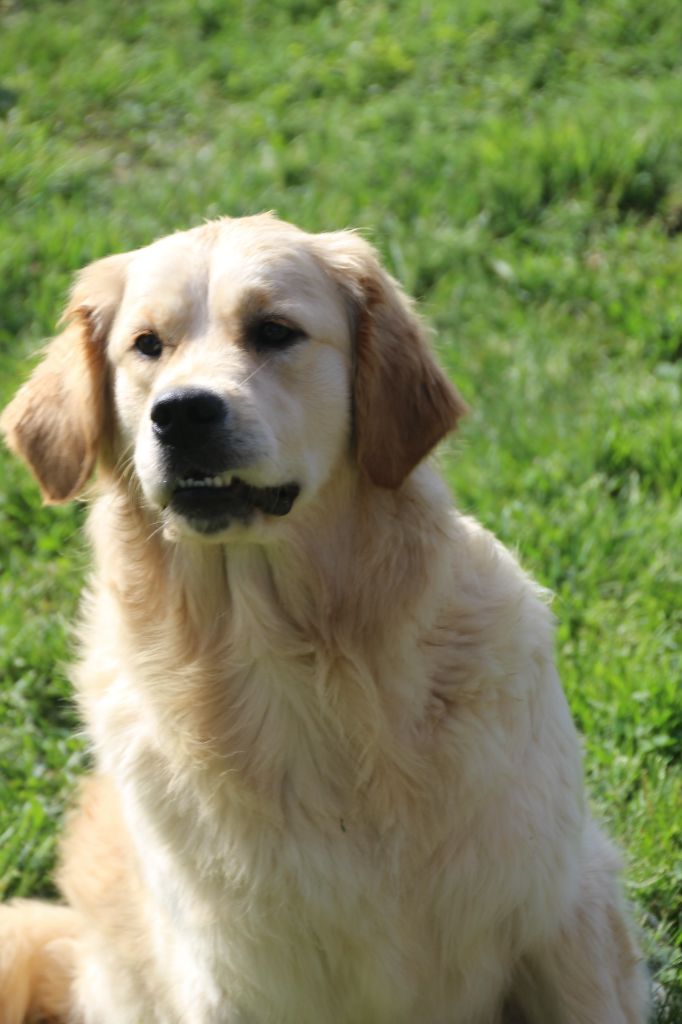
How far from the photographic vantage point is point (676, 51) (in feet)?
22.2

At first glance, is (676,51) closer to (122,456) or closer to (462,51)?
(462,51)

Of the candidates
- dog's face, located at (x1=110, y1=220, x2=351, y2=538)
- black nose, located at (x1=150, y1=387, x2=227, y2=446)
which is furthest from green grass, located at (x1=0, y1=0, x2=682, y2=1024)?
black nose, located at (x1=150, y1=387, x2=227, y2=446)

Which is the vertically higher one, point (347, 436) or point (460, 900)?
point (347, 436)

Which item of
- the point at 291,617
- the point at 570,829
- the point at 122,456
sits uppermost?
the point at 122,456

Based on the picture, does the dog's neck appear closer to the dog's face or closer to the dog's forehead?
the dog's face

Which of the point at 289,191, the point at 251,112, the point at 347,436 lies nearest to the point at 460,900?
the point at 347,436

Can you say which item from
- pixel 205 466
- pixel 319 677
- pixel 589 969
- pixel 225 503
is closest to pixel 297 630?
pixel 319 677

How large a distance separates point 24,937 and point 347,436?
155 centimetres

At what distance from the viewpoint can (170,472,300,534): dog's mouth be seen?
2893mm

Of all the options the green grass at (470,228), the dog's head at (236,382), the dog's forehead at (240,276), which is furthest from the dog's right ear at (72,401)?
the green grass at (470,228)

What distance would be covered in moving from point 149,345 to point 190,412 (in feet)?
1.24

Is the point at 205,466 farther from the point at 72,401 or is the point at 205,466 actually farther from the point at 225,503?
the point at 72,401

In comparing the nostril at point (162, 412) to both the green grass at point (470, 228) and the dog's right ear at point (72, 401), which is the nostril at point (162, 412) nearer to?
the dog's right ear at point (72, 401)

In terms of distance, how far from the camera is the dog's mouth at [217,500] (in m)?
2.89
